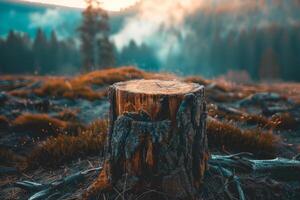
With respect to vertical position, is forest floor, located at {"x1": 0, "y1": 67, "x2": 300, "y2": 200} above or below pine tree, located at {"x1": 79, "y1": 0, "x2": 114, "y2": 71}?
below

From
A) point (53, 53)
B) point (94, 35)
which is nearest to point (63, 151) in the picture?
point (94, 35)

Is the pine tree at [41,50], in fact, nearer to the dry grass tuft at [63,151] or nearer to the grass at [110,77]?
the grass at [110,77]

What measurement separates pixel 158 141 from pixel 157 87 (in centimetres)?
70

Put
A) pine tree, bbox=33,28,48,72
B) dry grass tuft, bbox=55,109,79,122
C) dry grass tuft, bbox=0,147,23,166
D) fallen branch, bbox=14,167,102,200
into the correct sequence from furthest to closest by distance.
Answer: pine tree, bbox=33,28,48,72, dry grass tuft, bbox=55,109,79,122, dry grass tuft, bbox=0,147,23,166, fallen branch, bbox=14,167,102,200

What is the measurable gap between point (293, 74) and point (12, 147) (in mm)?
65449

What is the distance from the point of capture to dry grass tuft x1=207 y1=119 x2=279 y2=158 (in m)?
4.96

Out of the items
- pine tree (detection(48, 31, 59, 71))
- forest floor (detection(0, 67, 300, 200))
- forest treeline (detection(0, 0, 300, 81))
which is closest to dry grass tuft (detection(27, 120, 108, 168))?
forest floor (detection(0, 67, 300, 200))

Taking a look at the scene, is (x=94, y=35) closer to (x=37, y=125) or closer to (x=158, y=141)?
(x=37, y=125)

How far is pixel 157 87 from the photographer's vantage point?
11.8 ft

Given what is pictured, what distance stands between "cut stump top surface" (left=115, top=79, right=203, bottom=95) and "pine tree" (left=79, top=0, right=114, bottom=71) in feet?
103

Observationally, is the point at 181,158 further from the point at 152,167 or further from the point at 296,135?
the point at 296,135

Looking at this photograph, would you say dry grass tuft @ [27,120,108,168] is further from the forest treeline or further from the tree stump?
the forest treeline

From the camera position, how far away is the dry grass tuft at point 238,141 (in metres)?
4.96

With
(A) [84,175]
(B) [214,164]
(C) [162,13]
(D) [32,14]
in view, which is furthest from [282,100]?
(D) [32,14]
